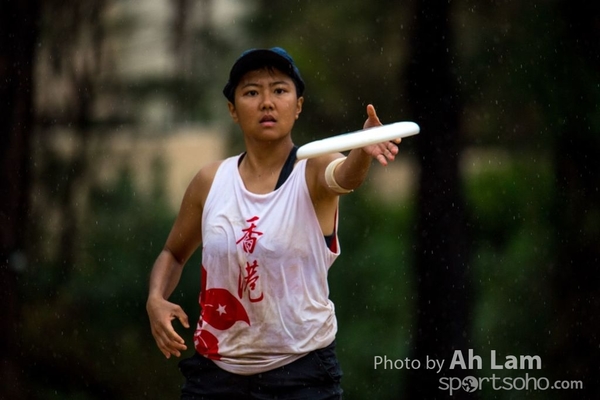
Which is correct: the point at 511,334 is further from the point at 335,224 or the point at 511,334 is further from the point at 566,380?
the point at 335,224

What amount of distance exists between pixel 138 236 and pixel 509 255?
6.93 feet

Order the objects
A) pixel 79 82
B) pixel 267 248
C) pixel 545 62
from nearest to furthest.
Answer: pixel 267 248
pixel 545 62
pixel 79 82

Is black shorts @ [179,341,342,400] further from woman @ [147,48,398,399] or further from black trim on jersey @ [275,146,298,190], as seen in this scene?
black trim on jersey @ [275,146,298,190]

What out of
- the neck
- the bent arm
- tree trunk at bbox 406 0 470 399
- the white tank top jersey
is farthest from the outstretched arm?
tree trunk at bbox 406 0 470 399

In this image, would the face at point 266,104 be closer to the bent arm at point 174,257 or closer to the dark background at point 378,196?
the bent arm at point 174,257

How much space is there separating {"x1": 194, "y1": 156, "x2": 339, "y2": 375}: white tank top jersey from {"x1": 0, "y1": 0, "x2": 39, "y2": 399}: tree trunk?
301 cm

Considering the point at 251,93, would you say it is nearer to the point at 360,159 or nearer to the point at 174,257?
the point at 360,159

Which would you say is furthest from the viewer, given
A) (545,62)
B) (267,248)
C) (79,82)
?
(79,82)

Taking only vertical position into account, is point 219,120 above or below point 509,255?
above

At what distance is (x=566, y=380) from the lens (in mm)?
5672

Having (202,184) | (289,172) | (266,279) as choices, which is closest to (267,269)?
(266,279)

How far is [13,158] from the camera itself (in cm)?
576

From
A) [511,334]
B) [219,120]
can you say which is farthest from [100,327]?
Answer: [511,334]

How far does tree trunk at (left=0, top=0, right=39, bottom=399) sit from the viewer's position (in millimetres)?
5734
